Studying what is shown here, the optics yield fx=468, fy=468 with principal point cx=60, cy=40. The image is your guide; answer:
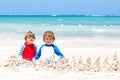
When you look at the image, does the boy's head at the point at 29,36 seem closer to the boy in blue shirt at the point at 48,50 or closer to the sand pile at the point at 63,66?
the boy in blue shirt at the point at 48,50

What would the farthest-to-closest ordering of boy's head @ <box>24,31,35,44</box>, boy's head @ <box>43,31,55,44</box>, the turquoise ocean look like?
the turquoise ocean, boy's head @ <box>24,31,35,44</box>, boy's head @ <box>43,31,55,44</box>

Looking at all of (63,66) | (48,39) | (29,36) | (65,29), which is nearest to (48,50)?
(48,39)

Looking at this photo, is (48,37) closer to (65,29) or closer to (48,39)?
(48,39)

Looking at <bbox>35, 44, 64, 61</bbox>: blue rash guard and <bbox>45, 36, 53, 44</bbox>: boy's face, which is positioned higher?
<bbox>45, 36, 53, 44</bbox>: boy's face

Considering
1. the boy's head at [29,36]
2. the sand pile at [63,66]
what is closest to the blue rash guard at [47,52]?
the boy's head at [29,36]

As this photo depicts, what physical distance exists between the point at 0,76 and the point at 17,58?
100 cm

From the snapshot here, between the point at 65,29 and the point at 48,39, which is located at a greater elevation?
the point at 65,29

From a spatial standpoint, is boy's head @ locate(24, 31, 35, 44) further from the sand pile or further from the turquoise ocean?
the turquoise ocean

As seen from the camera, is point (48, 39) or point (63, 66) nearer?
point (63, 66)

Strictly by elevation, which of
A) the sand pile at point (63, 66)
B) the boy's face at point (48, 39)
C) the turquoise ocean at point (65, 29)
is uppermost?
the turquoise ocean at point (65, 29)

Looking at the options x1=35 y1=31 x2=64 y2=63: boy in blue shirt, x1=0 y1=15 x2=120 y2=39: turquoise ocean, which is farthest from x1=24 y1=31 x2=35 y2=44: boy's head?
x1=0 y1=15 x2=120 y2=39: turquoise ocean

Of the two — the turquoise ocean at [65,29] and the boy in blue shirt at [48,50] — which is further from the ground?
the turquoise ocean at [65,29]

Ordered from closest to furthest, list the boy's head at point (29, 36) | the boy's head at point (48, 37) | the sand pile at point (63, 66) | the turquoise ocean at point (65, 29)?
1. the sand pile at point (63, 66)
2. the boy's head at point (48, 37)
3. the boy's head at point (29, 36)
4. the turquoise ocean at point (65, 29)

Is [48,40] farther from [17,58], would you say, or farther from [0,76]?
[0,76]
